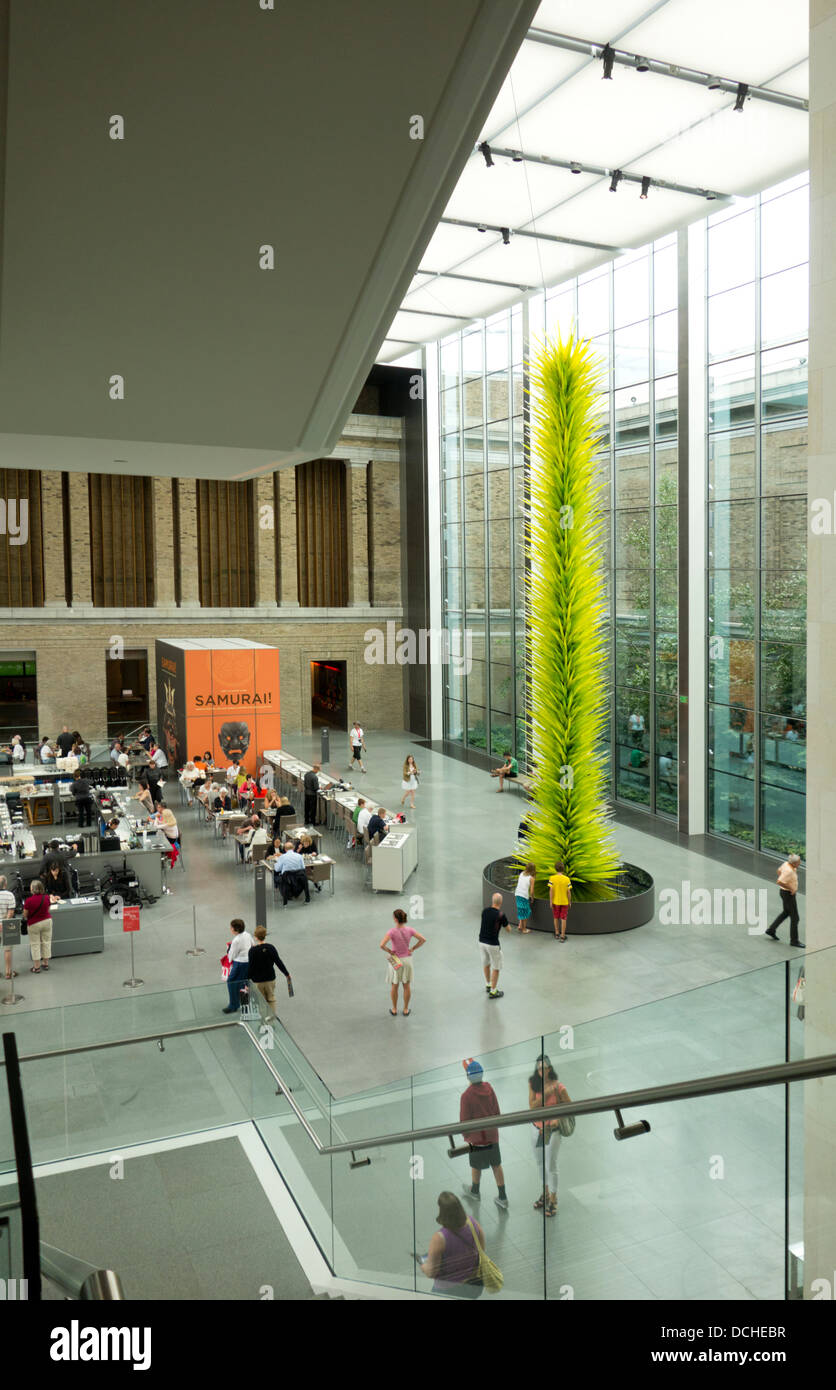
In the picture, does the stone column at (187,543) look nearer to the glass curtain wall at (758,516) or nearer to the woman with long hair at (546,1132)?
the glass curtain wall at (758,516)

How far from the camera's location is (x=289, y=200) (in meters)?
2.62

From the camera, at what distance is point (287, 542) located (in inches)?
1286

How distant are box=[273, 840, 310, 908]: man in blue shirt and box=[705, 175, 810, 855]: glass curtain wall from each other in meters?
7.97

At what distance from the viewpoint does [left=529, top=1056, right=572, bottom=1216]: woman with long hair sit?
452cm

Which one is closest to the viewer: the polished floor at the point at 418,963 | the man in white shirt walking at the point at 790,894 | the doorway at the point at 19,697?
the polished floor at the point at 418,963

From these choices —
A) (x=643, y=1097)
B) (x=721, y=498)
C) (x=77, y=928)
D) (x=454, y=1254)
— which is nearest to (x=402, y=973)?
(x=77, y=928)

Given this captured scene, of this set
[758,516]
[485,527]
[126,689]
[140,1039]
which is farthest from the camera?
[126,689]

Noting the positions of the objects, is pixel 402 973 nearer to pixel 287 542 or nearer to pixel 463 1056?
pixel 463 1056

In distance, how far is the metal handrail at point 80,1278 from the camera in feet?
5.75

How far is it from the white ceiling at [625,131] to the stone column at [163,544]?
12.2 meters

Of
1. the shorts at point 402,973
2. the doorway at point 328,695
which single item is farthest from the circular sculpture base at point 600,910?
the doorway at point 328,695

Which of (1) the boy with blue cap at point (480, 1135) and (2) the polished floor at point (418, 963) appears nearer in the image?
(1) the boy with blue cap at point (480, 1135)

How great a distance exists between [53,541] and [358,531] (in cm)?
903

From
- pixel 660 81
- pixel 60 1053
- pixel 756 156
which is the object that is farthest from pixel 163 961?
pixel 756 156
